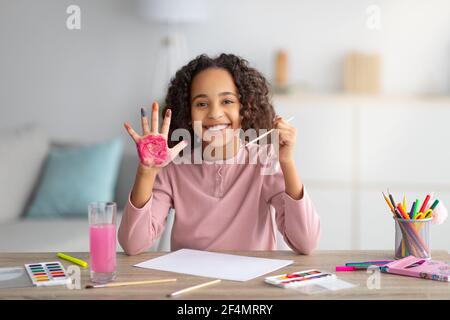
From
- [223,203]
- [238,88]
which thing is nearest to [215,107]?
[238,88]

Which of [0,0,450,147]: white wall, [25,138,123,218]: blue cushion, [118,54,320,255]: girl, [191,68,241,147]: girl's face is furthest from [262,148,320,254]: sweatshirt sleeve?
[0,0,450,147]: white wall

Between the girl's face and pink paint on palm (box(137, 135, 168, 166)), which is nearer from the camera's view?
pink paint on palm (box(137, 135, 168, 166))

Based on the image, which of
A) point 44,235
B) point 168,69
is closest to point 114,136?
point 168,69

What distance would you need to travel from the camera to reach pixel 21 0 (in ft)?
13.6

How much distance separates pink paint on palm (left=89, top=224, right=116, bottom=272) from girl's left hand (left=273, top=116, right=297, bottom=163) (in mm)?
470

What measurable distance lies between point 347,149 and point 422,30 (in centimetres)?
88

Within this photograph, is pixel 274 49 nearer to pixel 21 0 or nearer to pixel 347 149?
pixel 347 149

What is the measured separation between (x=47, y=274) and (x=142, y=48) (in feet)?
9.52

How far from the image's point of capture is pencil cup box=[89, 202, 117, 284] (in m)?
1.38

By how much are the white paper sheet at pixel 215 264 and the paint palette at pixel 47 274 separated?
0.17 meters

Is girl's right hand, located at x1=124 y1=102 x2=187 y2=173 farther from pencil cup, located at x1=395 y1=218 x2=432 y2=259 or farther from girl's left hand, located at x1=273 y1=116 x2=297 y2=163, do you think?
pencil cup, located at x1=395 y1=218 x2=432 y2=259

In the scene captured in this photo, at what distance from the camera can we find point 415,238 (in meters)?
1.57

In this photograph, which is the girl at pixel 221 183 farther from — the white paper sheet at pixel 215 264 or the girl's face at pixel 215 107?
the white paper sheet at pixel 215 264
